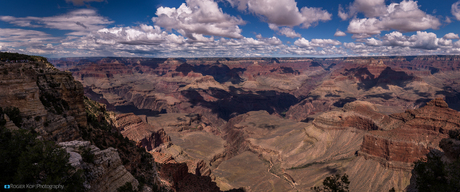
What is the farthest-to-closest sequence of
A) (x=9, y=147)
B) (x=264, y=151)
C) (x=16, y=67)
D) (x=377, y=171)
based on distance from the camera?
1. (x=264, y=151)
2. (x=377, y=171)
3. (x=16, y=67)
4. (x=9, y=147)

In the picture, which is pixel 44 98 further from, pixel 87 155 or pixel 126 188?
pixel 126 188

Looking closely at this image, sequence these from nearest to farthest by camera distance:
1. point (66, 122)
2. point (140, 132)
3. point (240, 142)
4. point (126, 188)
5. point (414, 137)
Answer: point (126, 188), point (66, 122), point (414, 137), point (140, 132), point (240, 142)

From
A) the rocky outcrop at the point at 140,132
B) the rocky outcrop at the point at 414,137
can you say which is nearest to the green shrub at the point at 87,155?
the rocky outcrop at the point at 414,137

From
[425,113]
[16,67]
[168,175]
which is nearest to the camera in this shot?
[16,67]

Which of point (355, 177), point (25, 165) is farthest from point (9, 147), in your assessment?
point (355, 177)

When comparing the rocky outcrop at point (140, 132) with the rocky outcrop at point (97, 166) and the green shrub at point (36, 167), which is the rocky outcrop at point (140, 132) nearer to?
the rocky outcrop at point (97, 166)

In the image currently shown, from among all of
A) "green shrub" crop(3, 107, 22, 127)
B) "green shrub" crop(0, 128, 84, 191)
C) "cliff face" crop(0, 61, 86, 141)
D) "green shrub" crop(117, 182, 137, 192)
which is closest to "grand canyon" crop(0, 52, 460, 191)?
"cliff face" crop(0, 61, 86, 141)

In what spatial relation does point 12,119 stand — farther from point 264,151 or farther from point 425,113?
point 425,113

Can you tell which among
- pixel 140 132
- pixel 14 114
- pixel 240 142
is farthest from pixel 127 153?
pixel 240 142
